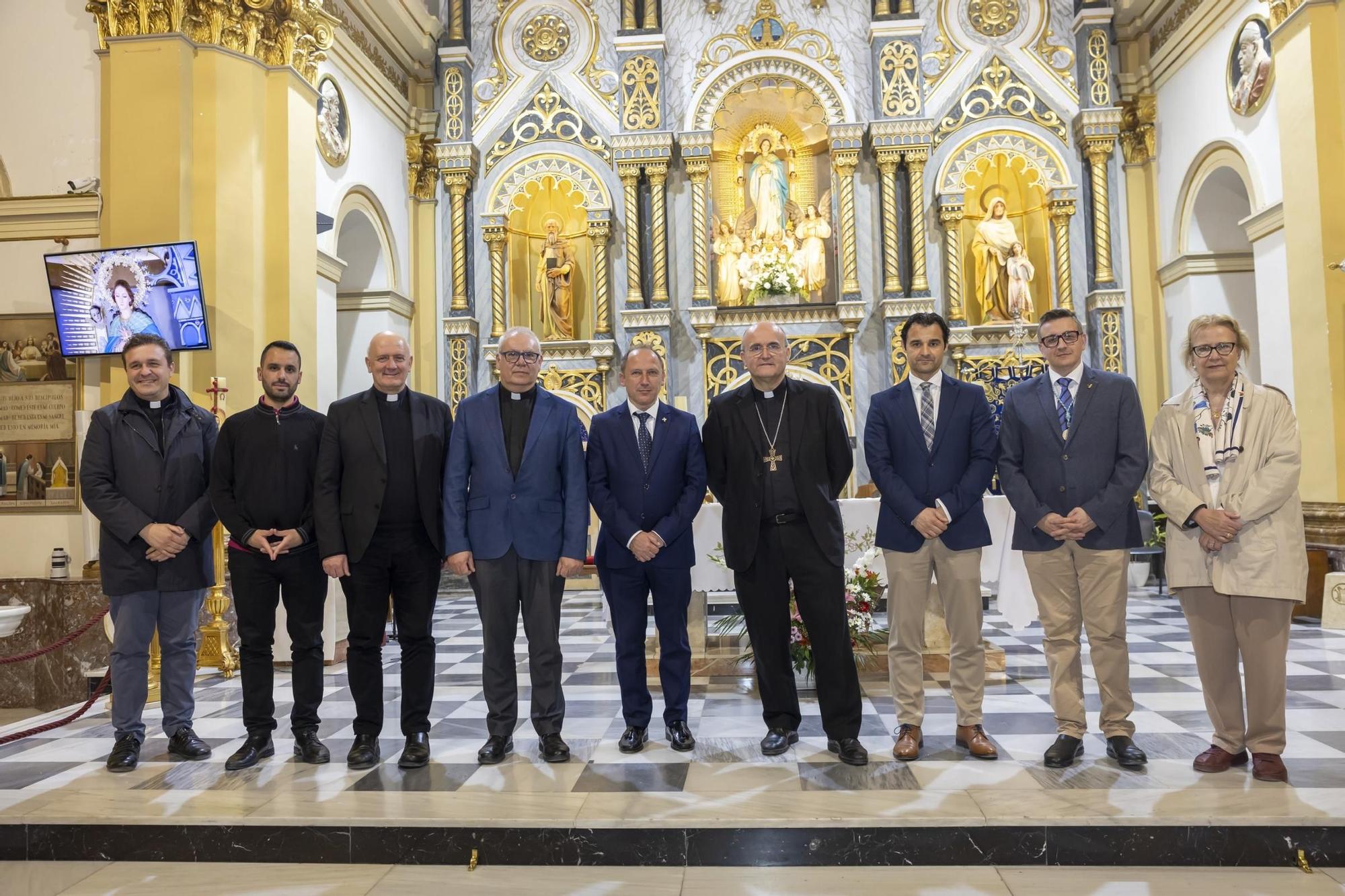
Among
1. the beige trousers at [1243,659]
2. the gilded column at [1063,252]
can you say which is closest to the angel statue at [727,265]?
the gilded column at [1063,252]

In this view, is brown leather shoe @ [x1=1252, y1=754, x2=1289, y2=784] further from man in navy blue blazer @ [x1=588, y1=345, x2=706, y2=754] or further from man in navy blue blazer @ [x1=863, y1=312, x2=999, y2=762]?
man in navy blue blazer @ [x1=588, y1=345, x2=706, y2=754]

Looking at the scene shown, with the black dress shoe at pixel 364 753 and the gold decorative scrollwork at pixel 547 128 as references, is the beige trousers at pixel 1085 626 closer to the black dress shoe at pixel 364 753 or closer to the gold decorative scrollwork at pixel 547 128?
the black dress shoe at pixel 364 753

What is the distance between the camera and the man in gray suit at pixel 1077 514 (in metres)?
3.36

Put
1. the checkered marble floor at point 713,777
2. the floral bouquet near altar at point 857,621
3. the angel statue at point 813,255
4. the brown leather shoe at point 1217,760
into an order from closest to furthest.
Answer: the checkered marble floor at point 713,777, the brown leather shoe at point 1217,760, the floral bouquet near altar at point 857,621, the angel statue at point 813,255

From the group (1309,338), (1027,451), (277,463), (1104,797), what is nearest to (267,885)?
(277,463)

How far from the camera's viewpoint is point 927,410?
3648 millimetres

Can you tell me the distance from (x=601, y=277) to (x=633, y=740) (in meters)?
7.50

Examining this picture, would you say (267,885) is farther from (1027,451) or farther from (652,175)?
(652,175)

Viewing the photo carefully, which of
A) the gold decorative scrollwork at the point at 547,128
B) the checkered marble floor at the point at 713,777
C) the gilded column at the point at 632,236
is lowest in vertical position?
the checkered marble floor at the point at 713,777

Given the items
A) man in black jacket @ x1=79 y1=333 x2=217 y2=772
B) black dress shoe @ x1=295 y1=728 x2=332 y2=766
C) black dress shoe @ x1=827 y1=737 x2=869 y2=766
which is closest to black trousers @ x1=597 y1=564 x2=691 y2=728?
black dress shoe @ x1=827 y1=737 x2=869 y2=766

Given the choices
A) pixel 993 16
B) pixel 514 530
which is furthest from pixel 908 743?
pixel 993 16

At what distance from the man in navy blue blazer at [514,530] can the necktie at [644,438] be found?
25 cm

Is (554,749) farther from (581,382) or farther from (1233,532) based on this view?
(581,382)

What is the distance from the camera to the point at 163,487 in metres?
3.74
